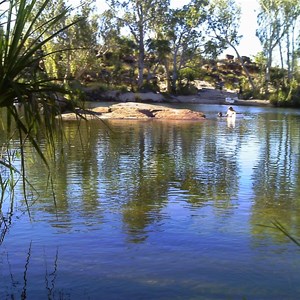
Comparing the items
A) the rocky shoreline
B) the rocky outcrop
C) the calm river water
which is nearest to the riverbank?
the rocky shoreline

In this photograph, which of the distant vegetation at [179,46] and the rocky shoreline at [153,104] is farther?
the distant vegetation at [179,46]

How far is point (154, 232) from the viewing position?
7.51m

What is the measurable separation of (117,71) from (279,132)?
4508 cm

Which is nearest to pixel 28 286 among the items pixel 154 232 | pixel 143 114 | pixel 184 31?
pixel 154 232

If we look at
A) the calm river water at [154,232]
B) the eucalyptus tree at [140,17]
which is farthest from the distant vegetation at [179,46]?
the calm river water at [154,232]

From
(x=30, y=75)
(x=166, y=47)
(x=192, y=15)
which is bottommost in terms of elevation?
(x=30, y=75)

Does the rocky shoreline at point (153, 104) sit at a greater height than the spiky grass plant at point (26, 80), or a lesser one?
lesser

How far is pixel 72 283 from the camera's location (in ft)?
18.0

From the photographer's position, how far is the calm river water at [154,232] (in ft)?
18.1

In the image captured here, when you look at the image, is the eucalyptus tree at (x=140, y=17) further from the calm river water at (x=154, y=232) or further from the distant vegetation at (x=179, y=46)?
the calm river water at (x=154, y=232)

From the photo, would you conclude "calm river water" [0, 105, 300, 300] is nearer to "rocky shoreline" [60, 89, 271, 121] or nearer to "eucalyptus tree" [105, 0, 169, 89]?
"rocky shoreline" [60, 89, 271, 121]

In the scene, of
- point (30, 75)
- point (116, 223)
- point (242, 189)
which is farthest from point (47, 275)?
point (242, 189)

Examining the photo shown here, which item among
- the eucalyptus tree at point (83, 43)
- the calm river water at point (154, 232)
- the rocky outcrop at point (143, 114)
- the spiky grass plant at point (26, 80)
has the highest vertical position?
the eucalyptus tree at point (83, 43)

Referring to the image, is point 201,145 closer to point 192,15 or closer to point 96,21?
point 96,21
